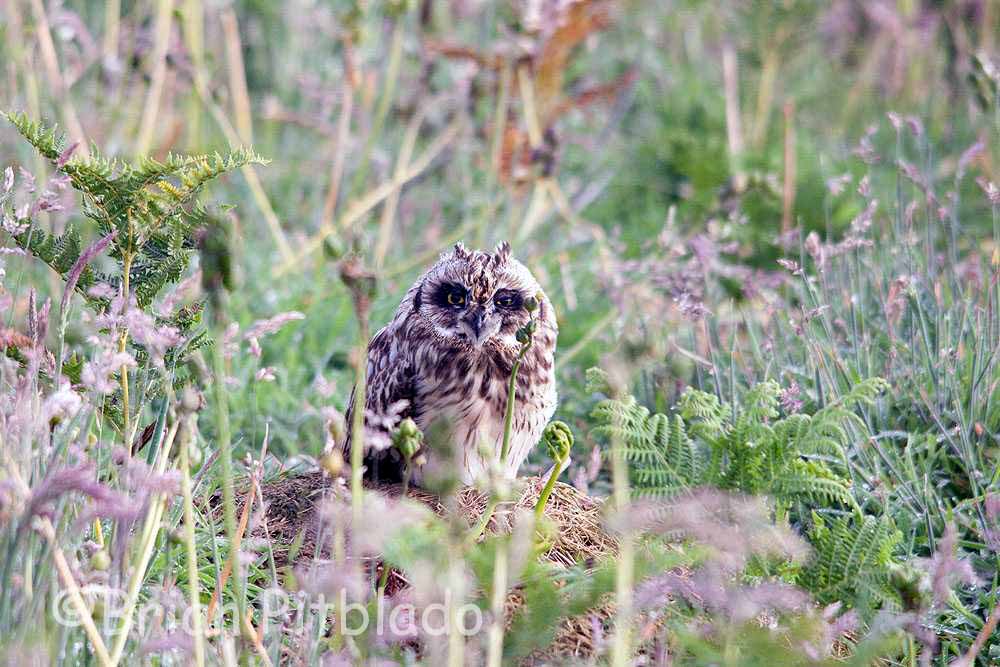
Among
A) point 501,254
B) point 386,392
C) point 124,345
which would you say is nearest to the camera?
point 124,345

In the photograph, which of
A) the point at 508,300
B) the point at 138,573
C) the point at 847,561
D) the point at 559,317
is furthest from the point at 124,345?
the point at 559,317

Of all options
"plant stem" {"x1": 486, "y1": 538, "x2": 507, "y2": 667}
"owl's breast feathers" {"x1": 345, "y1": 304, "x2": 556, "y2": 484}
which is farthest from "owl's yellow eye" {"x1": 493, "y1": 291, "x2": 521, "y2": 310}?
"plant stem" {"x1": 486, "y1": 538, "x2": 507, "y2": 667}

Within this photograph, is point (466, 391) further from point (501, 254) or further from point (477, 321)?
point (501, 254)

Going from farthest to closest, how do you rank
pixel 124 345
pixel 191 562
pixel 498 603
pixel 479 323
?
pixel 479 323
pixel 124 345
pixel 191 562
pixel 498 603

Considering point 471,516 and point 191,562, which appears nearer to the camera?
point 191,562

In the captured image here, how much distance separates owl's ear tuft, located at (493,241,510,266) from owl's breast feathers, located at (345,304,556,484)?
0.21m

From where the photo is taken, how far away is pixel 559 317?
4.93 meters

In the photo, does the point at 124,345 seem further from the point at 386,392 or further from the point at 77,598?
the point at 386,392

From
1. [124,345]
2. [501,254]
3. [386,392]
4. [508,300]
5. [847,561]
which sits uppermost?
[501,254]

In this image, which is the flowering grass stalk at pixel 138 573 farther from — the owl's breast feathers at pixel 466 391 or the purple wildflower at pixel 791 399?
the purple wildflower at pixel 791 399

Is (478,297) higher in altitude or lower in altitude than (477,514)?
higher

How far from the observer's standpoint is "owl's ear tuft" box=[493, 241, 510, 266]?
331cm

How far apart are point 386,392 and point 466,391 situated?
10.5 inches

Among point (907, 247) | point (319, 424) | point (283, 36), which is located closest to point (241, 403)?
point (319, 424)
